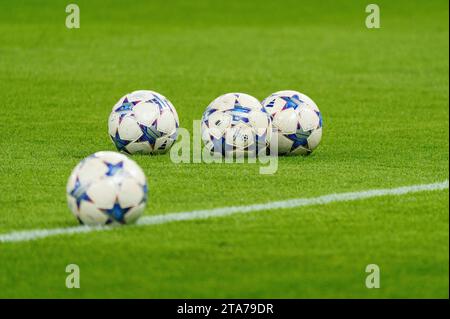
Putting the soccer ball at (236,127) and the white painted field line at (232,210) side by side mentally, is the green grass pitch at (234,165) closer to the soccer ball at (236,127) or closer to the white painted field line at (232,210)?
the white painted field line at (232,210)

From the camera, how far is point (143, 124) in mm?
13961

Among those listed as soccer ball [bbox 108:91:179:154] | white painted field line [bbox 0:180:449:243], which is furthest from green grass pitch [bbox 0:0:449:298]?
soccer ball [bbox 108:91:179:154]

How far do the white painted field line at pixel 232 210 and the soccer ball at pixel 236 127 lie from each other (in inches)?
85.9

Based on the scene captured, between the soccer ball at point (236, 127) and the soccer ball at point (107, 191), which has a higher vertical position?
the soccer ball at point (236, 127)

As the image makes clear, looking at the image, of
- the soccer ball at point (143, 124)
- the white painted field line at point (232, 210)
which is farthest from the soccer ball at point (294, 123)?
the white painted field line at point (232, 210)

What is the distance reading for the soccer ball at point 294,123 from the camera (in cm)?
1421

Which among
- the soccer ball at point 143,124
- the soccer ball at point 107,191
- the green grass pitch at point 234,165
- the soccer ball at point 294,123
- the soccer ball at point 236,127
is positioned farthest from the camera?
the soccer ball at point 294,123

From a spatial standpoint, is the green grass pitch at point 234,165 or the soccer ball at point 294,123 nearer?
the green grass pitch at point 234,165

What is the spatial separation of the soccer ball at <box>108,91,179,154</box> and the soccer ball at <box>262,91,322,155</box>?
1220 mm

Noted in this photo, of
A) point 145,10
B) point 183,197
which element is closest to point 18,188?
point 183,197

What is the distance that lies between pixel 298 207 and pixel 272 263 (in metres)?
2.18

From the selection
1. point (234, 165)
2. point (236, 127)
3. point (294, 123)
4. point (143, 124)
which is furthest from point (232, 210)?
point (294, 123)

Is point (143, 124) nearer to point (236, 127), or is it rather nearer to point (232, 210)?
point (236, 127)

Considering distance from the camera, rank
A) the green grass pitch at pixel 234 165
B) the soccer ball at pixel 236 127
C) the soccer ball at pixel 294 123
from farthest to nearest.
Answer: the soccer ball at pixel 294 123 → the soccer ball at pixel 236 127 → the green grass pitch at pixel 234 165
